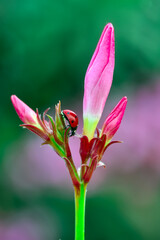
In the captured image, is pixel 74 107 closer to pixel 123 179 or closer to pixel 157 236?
pixel 123 179

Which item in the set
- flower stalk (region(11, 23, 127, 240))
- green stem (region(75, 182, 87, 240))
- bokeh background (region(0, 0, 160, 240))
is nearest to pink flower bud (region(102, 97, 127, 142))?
flower stalk (region(11, 23, 127, 240))

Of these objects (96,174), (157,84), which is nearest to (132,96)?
(157,84)

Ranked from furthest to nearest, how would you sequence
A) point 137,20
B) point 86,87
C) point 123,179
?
point 137,20
point 123,179
point 86,87

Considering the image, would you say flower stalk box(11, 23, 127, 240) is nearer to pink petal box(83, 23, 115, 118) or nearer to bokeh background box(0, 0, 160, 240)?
pink petal box(83, 23, 115, 118)

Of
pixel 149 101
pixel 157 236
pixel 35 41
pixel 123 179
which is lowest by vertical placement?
pixel 157 236

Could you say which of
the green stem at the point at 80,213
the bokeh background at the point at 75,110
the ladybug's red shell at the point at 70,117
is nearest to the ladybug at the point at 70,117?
the ladybug's red shell at the point at 70,117

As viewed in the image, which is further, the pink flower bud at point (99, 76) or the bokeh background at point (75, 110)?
the bokeh background at point (75, 110)

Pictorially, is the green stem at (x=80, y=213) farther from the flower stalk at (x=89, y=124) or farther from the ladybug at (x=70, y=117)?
the ladybug at (x=70, y=117)
